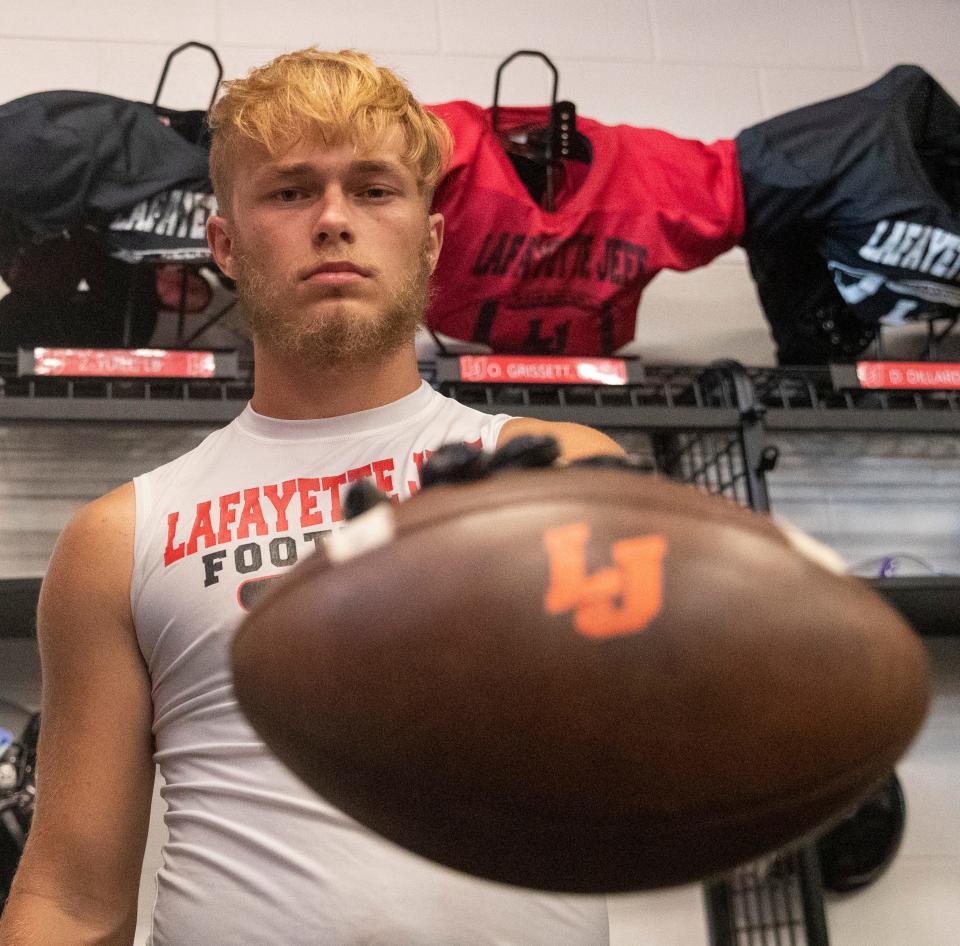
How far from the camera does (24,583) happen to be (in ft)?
4.79

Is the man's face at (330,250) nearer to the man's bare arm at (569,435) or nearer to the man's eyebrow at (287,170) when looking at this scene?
the man's eyebrow at (287,170)

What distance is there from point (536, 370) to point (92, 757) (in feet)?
2.84

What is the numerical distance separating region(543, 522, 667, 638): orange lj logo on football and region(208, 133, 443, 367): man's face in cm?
48

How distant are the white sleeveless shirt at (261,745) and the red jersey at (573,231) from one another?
689 mm

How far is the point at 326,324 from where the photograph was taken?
2.74 ft

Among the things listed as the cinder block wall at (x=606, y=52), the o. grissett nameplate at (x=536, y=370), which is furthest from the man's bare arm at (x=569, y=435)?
the cinder block wall at (x=606, y=52)

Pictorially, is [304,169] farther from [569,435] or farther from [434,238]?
[569,435]

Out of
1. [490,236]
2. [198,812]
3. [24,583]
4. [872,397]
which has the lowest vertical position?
[24,583]

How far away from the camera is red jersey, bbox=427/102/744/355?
153 cm

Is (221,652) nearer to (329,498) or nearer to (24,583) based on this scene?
(329,498)

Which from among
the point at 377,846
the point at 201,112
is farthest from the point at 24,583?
the point at 377,846

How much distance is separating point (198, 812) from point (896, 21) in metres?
2.05

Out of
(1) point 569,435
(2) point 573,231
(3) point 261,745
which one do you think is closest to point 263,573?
(3) point 261,745

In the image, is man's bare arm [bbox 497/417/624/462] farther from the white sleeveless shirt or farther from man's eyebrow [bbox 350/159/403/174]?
man's eyebrow [bbox 350/159/403/174]
